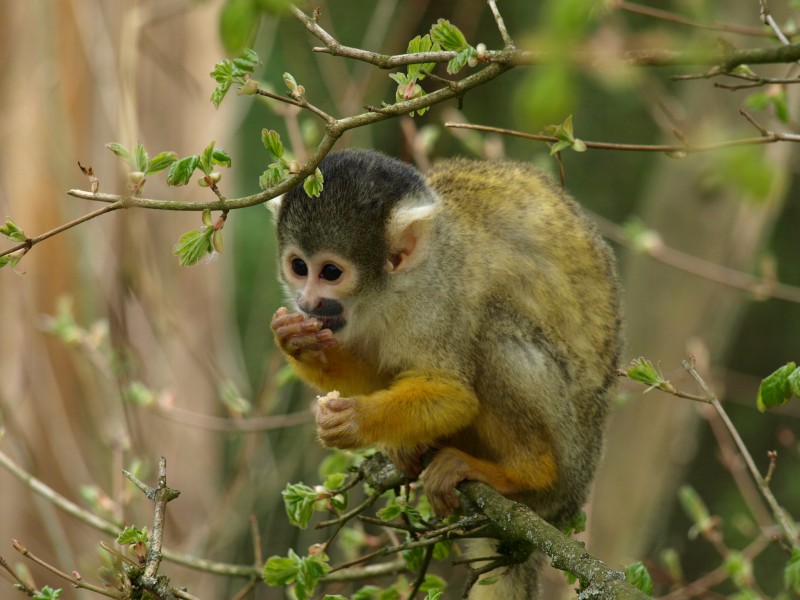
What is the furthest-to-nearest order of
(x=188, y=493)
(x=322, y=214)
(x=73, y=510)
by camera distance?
(x=188, y=493) < (x=322, y=214) < (x=73, y=510)

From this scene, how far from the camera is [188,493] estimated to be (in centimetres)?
690

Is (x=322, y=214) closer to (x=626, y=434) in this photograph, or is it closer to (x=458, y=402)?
(x=458, y=402)

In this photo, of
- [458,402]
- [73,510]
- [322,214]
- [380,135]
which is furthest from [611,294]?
[380,135]

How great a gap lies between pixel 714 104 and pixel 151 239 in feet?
12.8

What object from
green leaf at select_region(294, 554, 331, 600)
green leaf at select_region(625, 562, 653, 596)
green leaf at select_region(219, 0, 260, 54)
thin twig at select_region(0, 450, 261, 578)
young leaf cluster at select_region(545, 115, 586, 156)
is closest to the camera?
green leaf at select_region(219, 0, 260, 54)

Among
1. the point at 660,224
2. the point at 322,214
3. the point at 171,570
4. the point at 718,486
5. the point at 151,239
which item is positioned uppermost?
the point at 322,214

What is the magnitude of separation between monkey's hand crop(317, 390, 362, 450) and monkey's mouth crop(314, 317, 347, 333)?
1.16 ft

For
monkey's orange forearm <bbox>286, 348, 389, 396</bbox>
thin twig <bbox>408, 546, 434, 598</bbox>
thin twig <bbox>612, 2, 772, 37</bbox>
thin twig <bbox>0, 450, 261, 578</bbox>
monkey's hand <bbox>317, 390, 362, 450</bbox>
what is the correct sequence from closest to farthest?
thin twig <bbox>612, 2, 772, 37</bbox>, thin twig <bbox>408, 546, 434, 598</bbox>, thin twig <bbox>0, 450, 261, 578</bbox>, monkey's hand <bbox>317, 390, 362, 450</bbox>, monkey's orange forearm <bbox>286, 348, 389, 396</bbox>

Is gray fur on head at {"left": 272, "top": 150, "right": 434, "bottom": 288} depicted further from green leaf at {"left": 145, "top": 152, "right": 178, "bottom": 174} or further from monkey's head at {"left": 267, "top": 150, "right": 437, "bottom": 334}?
green leaf at {"left": 145, "top": 152, "right": 178, "bottom": 174}

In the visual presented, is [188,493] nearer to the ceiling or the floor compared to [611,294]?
nearer to the floor

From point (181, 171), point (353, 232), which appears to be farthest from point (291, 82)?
point (353, 232)

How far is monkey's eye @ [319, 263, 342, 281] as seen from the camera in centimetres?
356

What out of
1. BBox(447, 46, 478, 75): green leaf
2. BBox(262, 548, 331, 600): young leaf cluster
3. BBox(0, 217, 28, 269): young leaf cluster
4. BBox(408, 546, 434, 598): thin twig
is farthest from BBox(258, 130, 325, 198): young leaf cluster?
BBox(408, 546, 434, 598): thin twig

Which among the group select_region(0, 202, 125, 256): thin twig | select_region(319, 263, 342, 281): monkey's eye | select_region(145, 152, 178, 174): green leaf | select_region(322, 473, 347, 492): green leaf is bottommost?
select_region(322, 473, 347, 492): green leaf
